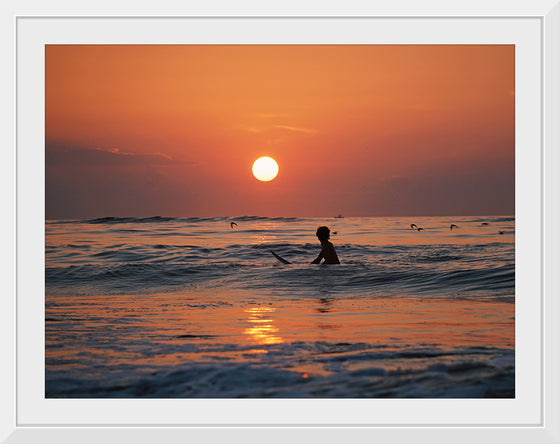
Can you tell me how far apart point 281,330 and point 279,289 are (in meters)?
4.31

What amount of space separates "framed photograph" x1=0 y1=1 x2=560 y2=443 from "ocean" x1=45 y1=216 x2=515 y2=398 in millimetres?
29

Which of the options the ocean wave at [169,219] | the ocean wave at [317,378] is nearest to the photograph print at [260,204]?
the ocean wave at [317,378]

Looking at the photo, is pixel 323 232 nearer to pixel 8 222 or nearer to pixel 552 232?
pixel 552 232

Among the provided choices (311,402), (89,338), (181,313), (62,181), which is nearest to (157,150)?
(62,181)

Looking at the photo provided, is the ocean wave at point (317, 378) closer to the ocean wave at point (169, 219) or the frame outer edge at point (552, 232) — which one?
the frame outer edge at point (552, 232)

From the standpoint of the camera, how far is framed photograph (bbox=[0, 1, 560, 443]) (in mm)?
3943

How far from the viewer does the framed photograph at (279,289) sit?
3.94m

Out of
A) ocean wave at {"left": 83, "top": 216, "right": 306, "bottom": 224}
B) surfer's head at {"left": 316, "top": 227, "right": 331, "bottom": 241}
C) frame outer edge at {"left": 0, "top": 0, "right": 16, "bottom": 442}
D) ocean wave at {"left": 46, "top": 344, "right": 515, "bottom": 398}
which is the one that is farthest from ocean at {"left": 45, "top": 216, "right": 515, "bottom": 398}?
ocean wave at {"left": 83, "top": 216, "right": 306, "bottom": 224}

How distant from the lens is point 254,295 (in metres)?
9.30

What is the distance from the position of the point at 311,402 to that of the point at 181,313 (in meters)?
3.70

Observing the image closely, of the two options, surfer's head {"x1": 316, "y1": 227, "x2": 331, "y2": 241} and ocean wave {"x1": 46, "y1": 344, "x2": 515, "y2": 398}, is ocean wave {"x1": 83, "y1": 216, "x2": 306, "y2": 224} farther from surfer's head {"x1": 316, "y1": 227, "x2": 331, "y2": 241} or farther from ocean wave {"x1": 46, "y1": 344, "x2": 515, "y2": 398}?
Result: ocean wave {"x1": 46, "y1": 344, "x2": 515, "y2": 398}

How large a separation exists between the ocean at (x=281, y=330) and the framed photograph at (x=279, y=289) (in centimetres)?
3
